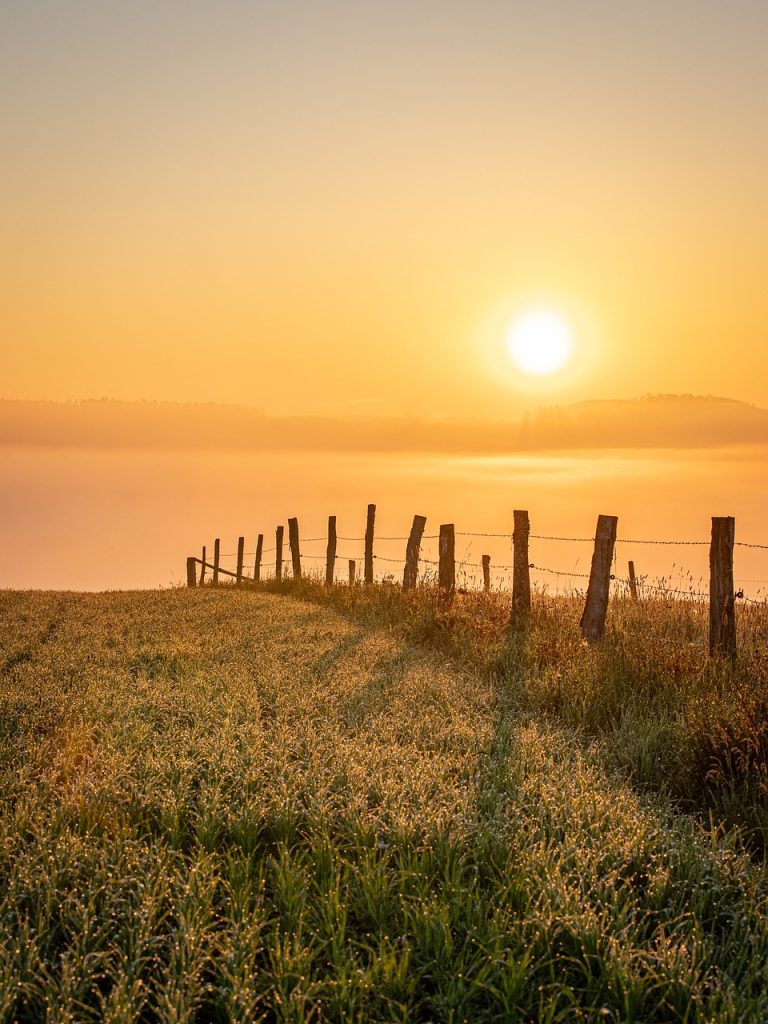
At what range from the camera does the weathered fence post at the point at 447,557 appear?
16.6 meters

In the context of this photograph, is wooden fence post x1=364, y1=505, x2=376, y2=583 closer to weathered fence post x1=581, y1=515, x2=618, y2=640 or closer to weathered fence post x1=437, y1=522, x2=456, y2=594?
weathered fence post x1=437, y1=522, x2=456, y2=594

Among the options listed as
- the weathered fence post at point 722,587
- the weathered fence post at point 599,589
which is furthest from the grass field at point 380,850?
the weathered fence post at point 599,589

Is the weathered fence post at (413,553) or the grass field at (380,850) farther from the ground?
the weathered fence post at (413,553)

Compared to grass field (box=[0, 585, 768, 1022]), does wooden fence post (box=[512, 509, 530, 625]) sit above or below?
above

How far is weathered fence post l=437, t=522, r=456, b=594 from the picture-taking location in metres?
16.6

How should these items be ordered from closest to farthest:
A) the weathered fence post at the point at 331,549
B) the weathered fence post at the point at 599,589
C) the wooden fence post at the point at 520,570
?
1. the weathered fence post at the point at 599,589
2. the wooden fence post at the point at 520,570
3. the weathered fence post at the point at 331,549

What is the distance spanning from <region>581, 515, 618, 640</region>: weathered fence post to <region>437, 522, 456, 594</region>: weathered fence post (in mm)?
4375

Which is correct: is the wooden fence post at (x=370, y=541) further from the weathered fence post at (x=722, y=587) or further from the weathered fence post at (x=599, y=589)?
the weathered fence post at (x=722, y=587)

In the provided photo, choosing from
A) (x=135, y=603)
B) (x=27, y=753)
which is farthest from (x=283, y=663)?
(x=135, y=603)

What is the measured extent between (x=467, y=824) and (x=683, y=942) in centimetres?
144

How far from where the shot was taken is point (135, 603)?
19844 mm

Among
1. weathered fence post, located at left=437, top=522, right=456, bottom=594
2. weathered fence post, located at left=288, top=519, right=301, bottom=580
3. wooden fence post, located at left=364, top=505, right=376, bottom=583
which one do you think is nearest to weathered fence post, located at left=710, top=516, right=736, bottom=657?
weathered fence post, located at left=437, top=522, right=456, bottom=594

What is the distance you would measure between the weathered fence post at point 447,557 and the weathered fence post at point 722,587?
645 cm

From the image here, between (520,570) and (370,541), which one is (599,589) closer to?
(520,570)
